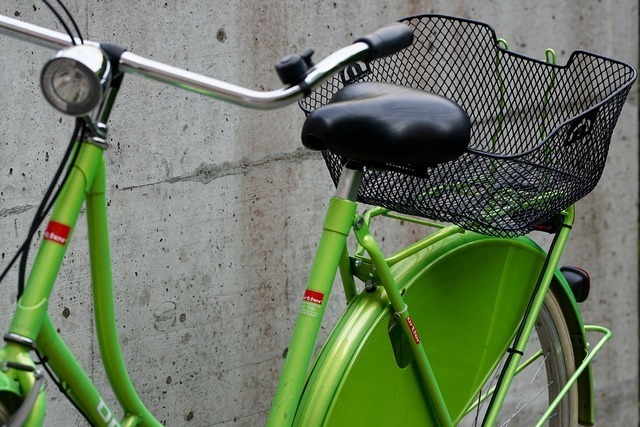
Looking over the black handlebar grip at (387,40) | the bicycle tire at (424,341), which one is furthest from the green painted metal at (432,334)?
the black handlebar grip at (387,40)

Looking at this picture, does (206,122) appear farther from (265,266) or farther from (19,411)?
(19,411)

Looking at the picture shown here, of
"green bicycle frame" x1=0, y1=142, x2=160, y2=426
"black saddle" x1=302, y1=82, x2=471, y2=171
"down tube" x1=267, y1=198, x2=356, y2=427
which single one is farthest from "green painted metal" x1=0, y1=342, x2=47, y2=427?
"black saddle" x1=302, y1=82, x2=471, y2=171

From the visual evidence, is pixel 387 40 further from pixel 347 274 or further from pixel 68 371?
pixel 68 371

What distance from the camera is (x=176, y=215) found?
108 inches

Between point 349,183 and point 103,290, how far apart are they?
0.51 metres

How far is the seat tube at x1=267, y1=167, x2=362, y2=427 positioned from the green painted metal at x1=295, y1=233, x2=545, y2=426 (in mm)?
95

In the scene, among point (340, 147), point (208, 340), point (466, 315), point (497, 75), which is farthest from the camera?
point (208, 340)

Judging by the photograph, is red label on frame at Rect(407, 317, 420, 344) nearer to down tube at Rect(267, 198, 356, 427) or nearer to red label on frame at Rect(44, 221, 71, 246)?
down tube at Rect(267, 198, 356, 427)

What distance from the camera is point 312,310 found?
1939 millimetres

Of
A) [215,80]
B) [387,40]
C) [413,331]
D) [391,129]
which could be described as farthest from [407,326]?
[215,80]

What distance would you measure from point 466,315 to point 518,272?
20cm

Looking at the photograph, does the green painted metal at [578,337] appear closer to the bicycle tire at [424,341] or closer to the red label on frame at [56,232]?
the bicycle tire at [424,341]

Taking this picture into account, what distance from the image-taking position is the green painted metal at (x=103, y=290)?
1.67 m

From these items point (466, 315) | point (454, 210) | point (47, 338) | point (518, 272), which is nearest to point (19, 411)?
point (47, 338)
